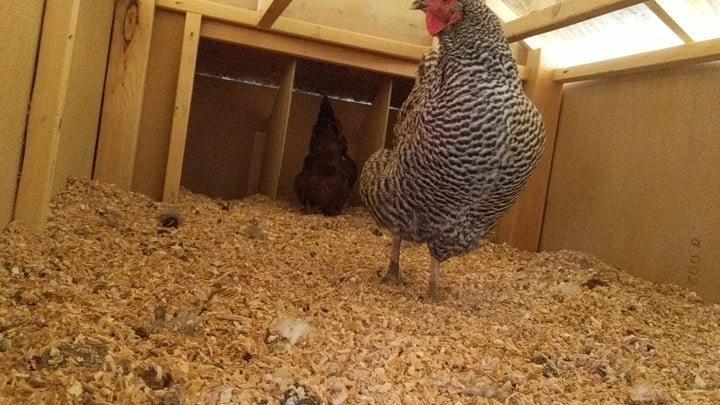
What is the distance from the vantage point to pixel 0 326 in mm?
1469

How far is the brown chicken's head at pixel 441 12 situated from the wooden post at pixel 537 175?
159 centimetres

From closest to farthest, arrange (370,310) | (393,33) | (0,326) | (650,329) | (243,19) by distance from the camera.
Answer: (0,326)
(370,310)
(650,329)
(243,19)
(393,33)

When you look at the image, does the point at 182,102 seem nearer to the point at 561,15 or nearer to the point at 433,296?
the point at 433,296

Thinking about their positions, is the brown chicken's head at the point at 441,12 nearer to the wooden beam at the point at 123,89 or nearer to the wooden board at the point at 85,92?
the wooden board at the point at 85,92

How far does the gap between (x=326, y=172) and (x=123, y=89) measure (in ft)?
4.50

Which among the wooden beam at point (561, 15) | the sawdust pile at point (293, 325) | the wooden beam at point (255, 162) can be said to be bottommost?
the sawdust pile at point (293, 325)

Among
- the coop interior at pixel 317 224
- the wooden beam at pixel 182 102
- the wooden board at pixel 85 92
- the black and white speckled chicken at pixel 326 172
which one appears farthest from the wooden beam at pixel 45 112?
the black and white speckled chicken at pixel 326 172

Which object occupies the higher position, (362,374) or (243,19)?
(243,19)

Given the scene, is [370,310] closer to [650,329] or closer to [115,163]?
[650,329]

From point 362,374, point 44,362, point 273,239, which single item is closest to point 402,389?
point 362,374

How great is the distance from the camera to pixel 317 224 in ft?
12.1

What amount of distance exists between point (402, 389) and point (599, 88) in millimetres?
2624

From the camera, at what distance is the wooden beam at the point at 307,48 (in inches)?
137

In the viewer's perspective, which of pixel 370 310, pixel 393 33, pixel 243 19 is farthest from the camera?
pixel 393 33
